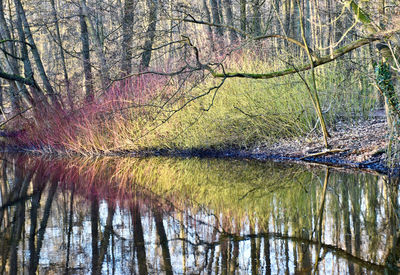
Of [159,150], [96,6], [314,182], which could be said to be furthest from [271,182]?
[96,6]

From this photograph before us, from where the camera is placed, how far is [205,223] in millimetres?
6984

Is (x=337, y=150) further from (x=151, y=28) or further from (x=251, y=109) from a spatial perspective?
(x=151, y=28)

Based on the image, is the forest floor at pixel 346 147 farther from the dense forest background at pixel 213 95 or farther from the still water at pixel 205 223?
the still water at pixel 205 223

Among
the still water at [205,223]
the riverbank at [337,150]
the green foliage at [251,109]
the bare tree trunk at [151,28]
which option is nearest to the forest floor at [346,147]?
the riverbank at [337,150]

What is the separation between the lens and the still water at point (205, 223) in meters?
5.19

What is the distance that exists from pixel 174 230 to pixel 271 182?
358 centimetres

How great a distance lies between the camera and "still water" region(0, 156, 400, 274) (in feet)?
17.0

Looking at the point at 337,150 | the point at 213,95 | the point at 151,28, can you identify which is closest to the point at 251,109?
the point at 213,95

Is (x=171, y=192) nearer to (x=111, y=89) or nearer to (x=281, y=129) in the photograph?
(x=281, y=129)

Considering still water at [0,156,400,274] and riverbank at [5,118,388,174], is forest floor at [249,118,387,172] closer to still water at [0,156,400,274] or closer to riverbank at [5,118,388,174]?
riverbank at [5,118,388,174]

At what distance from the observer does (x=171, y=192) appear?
31.8 feet

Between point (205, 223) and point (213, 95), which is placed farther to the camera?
point (213, 95)

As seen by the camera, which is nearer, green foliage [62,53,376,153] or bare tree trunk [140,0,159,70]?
bare tree trunk [140,0,159,70]

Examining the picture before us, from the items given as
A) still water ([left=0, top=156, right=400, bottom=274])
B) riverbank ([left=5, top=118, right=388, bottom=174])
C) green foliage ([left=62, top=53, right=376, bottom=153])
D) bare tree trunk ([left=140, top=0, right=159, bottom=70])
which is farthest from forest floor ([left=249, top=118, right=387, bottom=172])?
bare tree trunk ([left=140, top=0, right=159, bottom=70])
